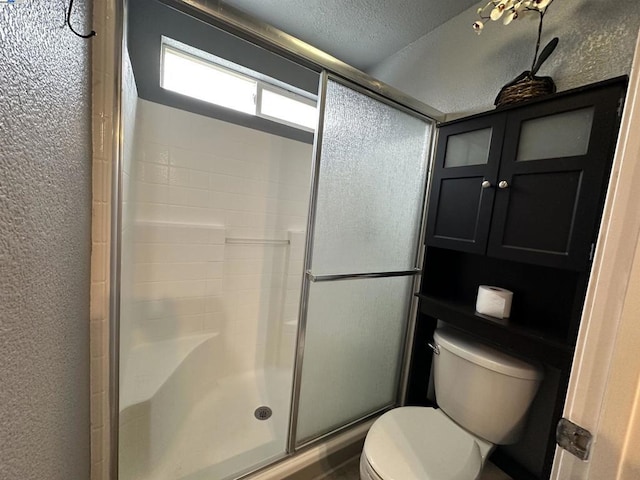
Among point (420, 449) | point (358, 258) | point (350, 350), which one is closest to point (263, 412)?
point (350, 350)

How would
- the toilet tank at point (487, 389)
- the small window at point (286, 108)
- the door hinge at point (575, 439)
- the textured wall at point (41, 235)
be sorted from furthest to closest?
the small window at point (286, 108) → the toilet tank at point (487, 389) → the door hinge at point (575, 439) → the textured wall at point (41, 235)

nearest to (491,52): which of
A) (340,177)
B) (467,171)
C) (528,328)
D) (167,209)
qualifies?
(467,171)

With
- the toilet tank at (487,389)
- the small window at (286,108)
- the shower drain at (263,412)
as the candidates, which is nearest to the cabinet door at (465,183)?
the toilet tank at (487,389)

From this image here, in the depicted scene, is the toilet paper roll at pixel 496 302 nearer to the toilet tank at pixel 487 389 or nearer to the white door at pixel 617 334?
the toilet tank at pixel 487 389

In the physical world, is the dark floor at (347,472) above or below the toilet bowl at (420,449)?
below

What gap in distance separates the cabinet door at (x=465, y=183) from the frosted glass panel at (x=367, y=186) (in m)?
0.18

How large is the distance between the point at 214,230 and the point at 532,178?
5.56ft

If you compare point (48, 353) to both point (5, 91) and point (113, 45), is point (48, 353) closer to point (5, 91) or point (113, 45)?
point (5, 91)

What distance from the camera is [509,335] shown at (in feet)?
3.42

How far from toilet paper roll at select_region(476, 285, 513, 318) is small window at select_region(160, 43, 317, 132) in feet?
4.24

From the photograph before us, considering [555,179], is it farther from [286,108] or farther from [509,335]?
[286,108]

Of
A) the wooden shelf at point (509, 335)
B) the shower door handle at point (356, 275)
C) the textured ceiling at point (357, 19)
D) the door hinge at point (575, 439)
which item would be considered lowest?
the wooden shelf at point (509, 335)

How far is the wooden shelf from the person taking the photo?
0.94 meters

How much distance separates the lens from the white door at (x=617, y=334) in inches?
15.2
